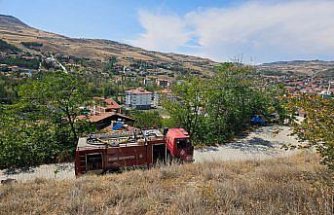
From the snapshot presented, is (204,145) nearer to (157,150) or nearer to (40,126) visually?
(157,150)

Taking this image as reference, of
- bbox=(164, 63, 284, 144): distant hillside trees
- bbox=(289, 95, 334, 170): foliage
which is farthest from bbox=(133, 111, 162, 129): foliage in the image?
bbox=(289, 95, 334, 170): foliage

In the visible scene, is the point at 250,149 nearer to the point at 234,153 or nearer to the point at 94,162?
the point at 234,153

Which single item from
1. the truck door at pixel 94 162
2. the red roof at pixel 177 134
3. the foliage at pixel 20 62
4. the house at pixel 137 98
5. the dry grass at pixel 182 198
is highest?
the foliage at pixel 20 62

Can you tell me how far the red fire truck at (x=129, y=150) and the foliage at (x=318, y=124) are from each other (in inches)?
354

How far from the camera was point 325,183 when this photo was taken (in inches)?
210

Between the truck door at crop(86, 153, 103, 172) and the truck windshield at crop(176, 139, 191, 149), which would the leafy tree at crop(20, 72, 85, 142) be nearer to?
the truck door at crop(86, 153, 103, 172)

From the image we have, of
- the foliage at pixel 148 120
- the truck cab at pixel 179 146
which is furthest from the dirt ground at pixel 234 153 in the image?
the foliage at pixel 148 120

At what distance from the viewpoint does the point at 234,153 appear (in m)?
18.8

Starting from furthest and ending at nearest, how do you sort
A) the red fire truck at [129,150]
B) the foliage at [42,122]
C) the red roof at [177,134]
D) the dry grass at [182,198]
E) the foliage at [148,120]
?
the foliage at [148,120] < the foliage at [42,122] < the red roof at [177,134] < the red fire truck at [129,150] < the dry grass at [182,198]

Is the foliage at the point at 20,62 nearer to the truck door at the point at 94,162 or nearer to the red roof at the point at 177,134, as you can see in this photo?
the red roof at the point at 177,134

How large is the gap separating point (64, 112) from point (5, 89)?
126 feet

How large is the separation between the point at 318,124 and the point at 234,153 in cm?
1405

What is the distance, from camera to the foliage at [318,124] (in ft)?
15.8

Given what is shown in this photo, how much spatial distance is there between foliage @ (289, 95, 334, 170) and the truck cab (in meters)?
9.07
